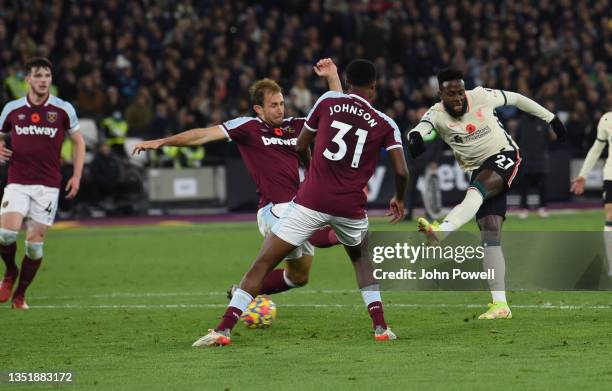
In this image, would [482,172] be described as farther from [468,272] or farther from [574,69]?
[574,69]

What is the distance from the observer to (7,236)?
40.3 feet

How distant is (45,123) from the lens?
1223 cm

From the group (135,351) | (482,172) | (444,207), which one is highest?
(482,172)

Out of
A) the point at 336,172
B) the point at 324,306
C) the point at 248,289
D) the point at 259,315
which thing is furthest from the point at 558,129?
the point at 248,289

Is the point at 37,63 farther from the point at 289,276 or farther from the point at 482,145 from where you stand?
the point at 482,145

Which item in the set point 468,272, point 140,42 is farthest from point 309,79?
point 468,272

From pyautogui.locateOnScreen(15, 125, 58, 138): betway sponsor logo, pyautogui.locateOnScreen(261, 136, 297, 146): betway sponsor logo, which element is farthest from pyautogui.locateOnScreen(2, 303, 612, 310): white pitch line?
pyautogui.locateOnScreen(261, 136, 297, 146): betway sponsor logo

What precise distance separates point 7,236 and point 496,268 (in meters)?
5.16

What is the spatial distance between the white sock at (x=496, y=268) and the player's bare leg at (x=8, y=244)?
16.0 feet

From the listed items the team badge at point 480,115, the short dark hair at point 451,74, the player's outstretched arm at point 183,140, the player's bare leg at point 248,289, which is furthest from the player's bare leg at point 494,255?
the player's outstretched arm at point 183,140

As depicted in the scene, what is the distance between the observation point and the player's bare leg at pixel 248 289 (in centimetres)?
901

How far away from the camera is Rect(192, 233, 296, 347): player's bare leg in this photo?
901 centimetres

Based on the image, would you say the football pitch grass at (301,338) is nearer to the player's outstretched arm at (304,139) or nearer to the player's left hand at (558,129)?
the player's outstretched arm at (304,139)

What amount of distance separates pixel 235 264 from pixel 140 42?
1210 centimetres
